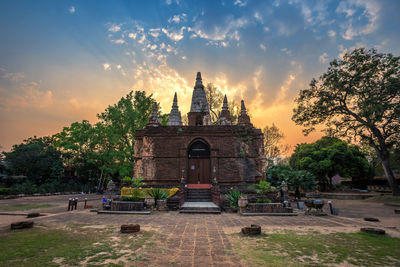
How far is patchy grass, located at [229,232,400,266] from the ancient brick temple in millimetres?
10553

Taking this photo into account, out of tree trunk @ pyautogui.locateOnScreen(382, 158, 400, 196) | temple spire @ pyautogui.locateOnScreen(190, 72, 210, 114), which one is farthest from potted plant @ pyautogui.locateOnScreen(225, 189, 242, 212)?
tree trunk @ pyautogui.locateOnScreen(382, 158, 400, 196)

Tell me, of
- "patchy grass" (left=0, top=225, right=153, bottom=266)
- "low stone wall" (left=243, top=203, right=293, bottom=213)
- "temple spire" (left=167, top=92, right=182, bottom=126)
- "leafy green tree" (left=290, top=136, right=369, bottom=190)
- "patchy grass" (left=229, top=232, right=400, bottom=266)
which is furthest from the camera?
"leafy green tree" (left=290, top=136, right=369, bottom=190)

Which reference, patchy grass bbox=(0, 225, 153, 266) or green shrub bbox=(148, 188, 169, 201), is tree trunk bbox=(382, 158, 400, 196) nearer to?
green shrub bbox=(148, 188, 169, 201)

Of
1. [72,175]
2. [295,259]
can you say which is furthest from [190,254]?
[72,175]

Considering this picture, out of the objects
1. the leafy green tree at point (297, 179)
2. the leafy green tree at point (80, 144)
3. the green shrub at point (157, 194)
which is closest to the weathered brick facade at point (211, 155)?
the leafy green tree at point (297, 179)

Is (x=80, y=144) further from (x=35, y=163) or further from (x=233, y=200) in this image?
(x=233, y=200)

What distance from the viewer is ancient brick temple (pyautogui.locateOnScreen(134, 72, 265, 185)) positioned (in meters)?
16.8

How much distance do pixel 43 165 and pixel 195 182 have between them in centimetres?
2220

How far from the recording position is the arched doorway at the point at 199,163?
17000mm

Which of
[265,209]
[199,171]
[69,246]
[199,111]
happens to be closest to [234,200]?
[265,209]

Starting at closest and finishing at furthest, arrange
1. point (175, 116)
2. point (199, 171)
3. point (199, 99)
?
point (199, 171), point (199, 99), point (175, 116)

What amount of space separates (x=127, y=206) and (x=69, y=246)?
571 cm

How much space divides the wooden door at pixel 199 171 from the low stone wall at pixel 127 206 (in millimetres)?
6796

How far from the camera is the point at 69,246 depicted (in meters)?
4.95
